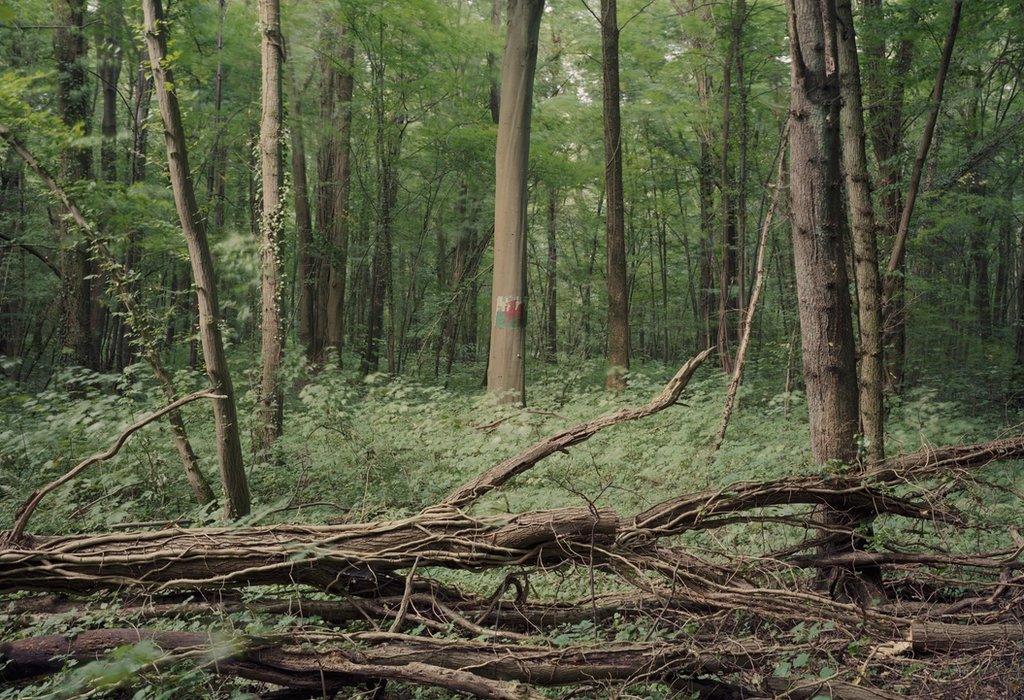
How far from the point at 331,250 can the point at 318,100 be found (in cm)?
461

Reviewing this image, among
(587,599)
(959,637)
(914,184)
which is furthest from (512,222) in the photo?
(959,637)

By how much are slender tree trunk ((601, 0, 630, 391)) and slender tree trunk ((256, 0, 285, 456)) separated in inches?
220

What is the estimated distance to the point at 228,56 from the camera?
1448 centimetres

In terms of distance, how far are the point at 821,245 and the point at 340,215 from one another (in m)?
13.5

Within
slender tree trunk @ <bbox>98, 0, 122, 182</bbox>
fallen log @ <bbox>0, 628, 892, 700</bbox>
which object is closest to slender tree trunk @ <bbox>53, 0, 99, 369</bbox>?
slender tree trunk @ <bbox>98, 0, 122, 182</bbox>

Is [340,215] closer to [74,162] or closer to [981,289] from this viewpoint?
[74,162]

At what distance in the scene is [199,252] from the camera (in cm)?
546

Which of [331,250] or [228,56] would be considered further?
[331,250]

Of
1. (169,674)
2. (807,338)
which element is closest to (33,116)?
(169,674)

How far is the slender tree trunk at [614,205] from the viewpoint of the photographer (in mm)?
11539

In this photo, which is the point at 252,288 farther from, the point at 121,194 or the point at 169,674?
the point at 169,674

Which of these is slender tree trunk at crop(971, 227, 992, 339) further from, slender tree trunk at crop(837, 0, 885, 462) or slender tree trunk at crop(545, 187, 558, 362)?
slender tree trunk at crop(837, 0, 885, 462)

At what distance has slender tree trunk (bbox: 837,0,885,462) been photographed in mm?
5121

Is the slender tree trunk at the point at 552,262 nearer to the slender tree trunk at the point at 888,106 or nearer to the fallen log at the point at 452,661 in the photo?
the slender tree trunk at the point at 888,106
